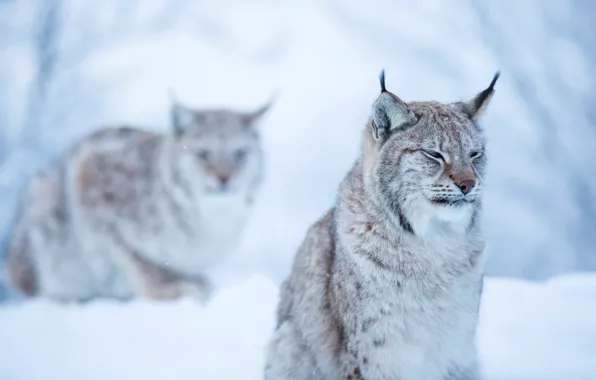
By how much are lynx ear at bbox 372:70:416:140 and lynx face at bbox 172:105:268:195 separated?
215 cm

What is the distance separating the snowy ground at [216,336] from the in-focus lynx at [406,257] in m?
0.54

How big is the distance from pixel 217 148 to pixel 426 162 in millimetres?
2376

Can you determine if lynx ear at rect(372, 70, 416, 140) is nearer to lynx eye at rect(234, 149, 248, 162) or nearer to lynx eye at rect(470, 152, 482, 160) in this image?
lynx eye at rect(470, 152, 482, 160)

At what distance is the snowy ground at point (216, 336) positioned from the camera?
9.89 ft

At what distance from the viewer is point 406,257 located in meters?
2.41

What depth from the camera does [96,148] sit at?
498 centimetres

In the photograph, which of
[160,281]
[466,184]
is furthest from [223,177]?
[466,184]

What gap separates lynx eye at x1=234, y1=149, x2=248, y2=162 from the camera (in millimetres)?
4516

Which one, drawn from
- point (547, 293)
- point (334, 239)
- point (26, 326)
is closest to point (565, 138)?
point (547, 293)

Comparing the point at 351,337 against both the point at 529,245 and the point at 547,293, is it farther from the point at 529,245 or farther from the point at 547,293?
the point at 529,245

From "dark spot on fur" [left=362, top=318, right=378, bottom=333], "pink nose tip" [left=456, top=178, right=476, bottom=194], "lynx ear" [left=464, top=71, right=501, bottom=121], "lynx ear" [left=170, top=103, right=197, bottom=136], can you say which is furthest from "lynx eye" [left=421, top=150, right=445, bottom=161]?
"lynx ear" [left=170, top=103, right=197, bottom=136]

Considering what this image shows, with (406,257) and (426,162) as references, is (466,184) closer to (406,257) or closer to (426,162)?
(426,162)

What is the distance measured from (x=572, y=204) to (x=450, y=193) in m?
2.84

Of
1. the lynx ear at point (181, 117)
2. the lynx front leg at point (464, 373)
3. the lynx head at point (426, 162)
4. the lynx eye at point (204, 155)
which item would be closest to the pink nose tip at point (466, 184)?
the lynx head at point (426, 162)
